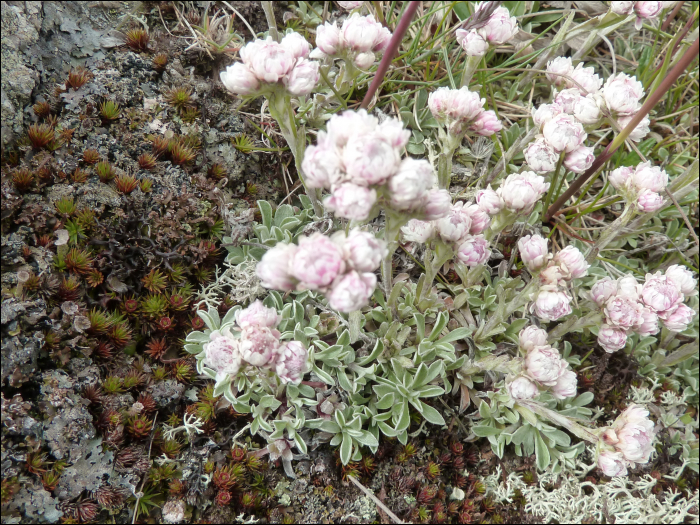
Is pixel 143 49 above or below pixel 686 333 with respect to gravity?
above

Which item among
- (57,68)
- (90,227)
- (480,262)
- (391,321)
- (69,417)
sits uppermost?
(57,68)

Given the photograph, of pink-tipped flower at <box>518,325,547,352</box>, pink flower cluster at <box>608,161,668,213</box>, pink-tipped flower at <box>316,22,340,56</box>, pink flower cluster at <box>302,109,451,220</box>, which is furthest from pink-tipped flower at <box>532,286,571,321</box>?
pink-tipped flower at <box>316,22,340,56</box>

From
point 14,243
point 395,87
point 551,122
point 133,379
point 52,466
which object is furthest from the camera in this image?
point 395,87

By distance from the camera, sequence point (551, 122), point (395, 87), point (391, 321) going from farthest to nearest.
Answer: point (395, 87), point (391, 321), point (551, 122)

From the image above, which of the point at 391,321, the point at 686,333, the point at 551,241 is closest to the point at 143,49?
the point at 391,321

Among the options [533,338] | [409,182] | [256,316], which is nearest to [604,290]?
[533,338]

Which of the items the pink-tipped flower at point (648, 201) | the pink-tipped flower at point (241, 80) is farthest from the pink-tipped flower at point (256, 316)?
the pink-tipped flower at point (648, 201)

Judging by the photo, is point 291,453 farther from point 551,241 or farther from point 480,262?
point 551,241
